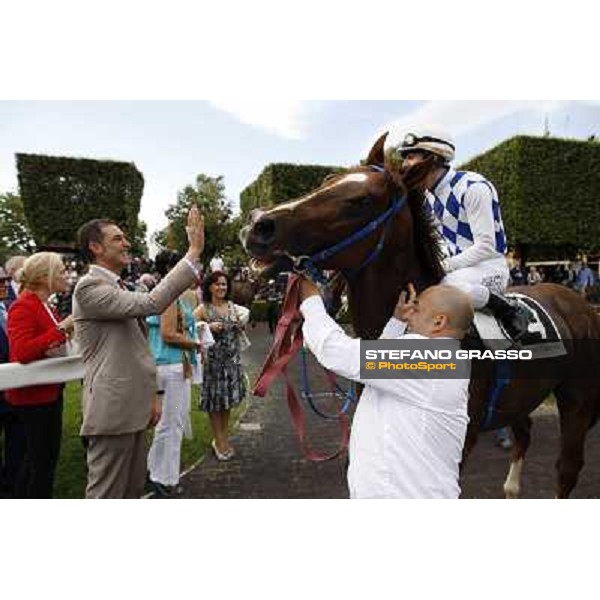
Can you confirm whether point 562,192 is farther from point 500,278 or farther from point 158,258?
point 158,258

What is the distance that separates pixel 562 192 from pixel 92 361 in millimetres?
5396

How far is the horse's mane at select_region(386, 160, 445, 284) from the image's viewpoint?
76.6 inches

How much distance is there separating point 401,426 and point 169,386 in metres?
2.78

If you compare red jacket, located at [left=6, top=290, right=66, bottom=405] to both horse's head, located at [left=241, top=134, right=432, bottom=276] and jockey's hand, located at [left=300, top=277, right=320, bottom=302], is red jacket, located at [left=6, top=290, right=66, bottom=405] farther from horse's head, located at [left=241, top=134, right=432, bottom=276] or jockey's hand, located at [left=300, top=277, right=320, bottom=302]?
jockey's hand, located at [left=300, top=277, right=320, bottom=302]

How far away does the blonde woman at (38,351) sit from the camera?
296 cm

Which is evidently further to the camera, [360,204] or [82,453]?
[82,453]

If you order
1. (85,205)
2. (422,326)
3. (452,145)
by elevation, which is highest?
(452,145)

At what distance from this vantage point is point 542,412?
6.29 meters

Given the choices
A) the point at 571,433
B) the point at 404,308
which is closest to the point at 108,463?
the point at 404,308

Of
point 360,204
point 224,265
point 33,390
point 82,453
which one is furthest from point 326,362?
point 82,453

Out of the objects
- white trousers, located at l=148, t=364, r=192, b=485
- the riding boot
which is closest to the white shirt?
the riding boot

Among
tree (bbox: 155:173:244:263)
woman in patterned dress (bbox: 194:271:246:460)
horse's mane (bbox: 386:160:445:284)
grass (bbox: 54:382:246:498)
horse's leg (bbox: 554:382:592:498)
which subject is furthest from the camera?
woman in patterned dress (bbox: 194:271:246:460)

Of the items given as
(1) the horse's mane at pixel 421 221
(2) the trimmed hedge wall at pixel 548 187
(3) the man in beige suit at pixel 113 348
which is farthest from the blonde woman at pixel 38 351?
(2) the trimmed hedge wall at pixel 548 187

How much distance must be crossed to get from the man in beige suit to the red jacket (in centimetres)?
64
